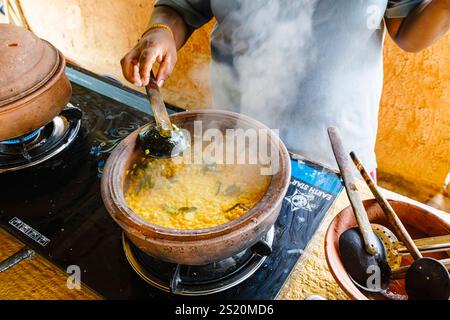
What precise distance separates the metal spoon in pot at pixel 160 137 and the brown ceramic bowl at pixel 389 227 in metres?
0.76

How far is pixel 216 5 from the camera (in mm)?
1897

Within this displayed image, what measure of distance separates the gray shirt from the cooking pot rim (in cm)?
60

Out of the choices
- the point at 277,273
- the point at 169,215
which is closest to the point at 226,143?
the point at 169,215

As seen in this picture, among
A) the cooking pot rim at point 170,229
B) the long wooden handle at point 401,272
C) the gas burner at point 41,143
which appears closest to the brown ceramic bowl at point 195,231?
the cooking pot rim at point 170,229

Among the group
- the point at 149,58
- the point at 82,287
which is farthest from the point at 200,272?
the point at 149,58

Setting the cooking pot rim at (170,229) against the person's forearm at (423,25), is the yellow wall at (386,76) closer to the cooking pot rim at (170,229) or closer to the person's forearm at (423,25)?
the person's forearm at (423,25)

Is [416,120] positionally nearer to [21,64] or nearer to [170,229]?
[170,229]

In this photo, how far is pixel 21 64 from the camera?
173 centimetres

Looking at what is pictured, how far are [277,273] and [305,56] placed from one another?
45.6 inches

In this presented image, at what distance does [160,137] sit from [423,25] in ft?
4.36

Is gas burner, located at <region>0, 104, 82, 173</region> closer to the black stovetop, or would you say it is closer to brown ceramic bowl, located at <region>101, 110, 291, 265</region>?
the black stovetop

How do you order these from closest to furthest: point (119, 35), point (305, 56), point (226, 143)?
point (226, 143), point (305, 56), point (119, 35)

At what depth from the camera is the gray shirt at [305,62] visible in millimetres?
1741
